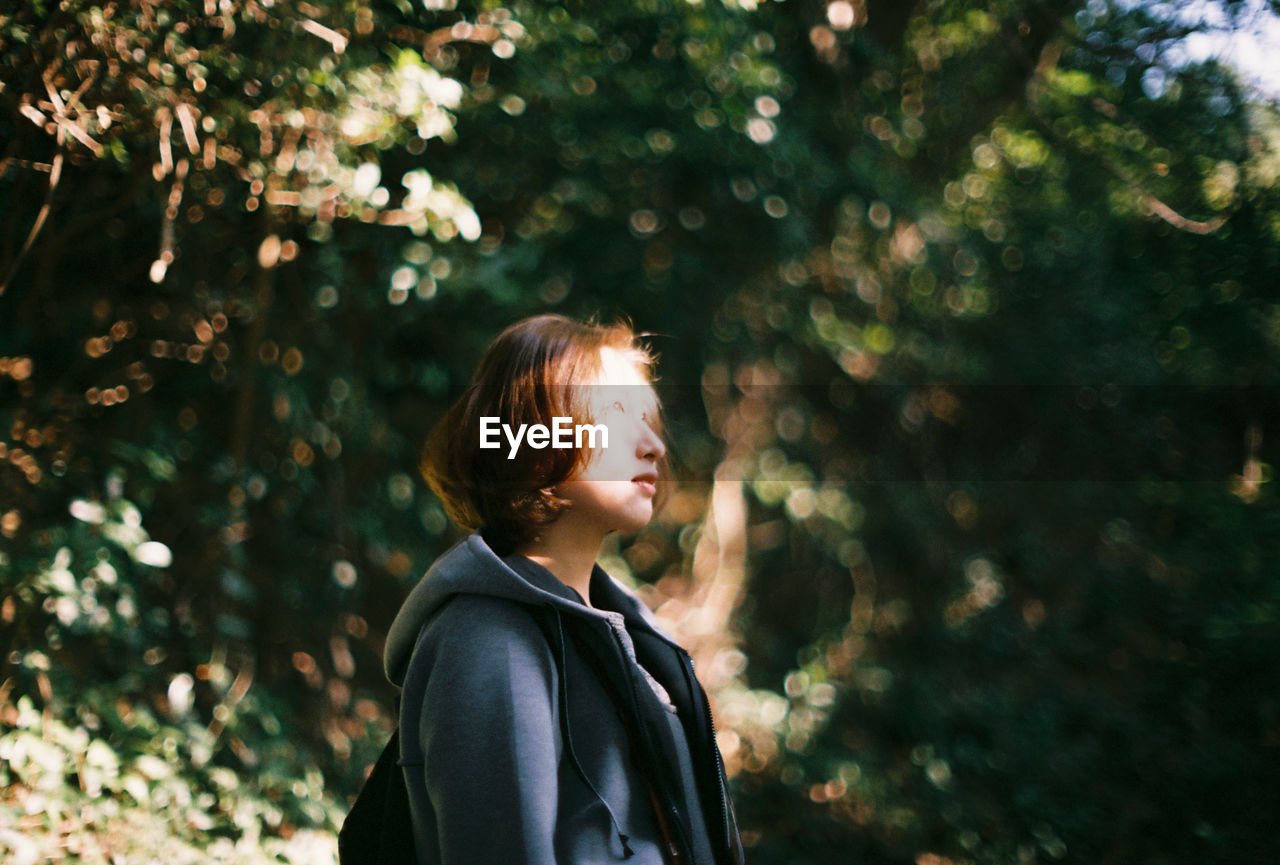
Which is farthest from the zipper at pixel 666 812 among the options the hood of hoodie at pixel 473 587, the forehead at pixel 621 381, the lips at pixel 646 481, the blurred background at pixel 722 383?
the blurred background at pixel 722 383

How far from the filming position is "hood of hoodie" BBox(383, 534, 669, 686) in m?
1.15

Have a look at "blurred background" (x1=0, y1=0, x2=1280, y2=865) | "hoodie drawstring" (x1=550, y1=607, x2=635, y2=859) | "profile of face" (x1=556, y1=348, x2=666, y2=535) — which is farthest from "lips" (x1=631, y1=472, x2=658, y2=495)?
"blurred background" (x1=0, y1=0, x2=1280, y2=865)

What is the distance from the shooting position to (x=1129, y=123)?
435 centimetres

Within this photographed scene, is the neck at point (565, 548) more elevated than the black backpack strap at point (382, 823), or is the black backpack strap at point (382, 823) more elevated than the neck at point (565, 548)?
the neck at point (565, 548)

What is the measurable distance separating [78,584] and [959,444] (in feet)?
15.1

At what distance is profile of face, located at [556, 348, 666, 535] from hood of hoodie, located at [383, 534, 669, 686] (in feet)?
0.39

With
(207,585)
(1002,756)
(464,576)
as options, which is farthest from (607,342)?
(1002,756)

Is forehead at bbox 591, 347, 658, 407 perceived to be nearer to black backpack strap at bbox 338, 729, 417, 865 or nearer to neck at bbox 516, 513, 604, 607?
neck at bbox 516, 513, 604, 607

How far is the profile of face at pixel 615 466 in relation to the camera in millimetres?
1283

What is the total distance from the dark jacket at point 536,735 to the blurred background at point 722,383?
1675 millimetres

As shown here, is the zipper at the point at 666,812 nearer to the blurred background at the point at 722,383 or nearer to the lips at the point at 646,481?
the lips at the point at 646,481

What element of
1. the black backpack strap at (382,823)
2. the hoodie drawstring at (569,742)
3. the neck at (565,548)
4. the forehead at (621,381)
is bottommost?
the black backpack strap at (382,823)

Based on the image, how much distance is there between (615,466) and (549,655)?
304mm

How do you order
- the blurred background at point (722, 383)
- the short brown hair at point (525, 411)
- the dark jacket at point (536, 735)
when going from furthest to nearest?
1. the blurred background at point (722, 383)
2. the short brown hair at point (525, 411)
3. the dark jacket at point (536, 735)
